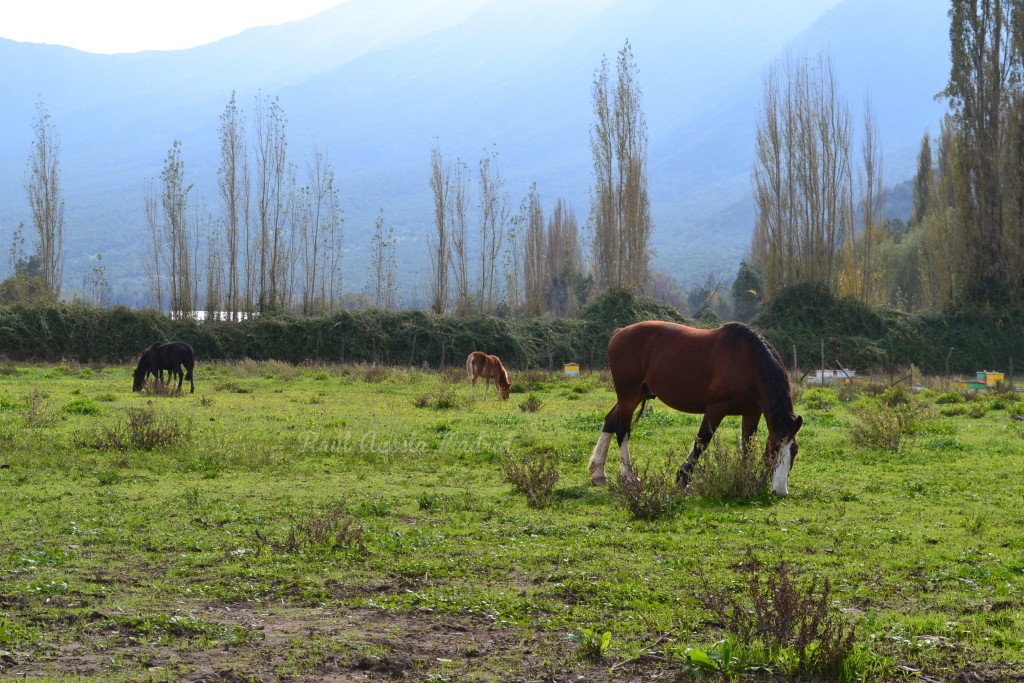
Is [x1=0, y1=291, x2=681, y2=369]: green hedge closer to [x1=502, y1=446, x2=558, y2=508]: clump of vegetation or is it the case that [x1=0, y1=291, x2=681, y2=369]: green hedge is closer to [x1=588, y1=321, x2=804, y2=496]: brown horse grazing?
[x1=588, y1=321, x2=804, y2=496]: brown horse grazing

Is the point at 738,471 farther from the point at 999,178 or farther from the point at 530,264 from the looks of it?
the point at 530,264

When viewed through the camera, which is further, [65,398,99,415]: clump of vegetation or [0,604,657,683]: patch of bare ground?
[65,398,99,415]: clump of vegetation

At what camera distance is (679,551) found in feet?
26.2

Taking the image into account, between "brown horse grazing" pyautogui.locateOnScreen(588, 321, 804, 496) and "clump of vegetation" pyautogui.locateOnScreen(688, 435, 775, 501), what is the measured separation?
0.70ft

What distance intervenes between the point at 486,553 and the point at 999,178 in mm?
37667

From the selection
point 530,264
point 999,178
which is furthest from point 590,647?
point 530,264

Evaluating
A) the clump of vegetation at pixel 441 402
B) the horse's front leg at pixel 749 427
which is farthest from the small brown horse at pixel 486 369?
the horse's front leg at pixel 749 427

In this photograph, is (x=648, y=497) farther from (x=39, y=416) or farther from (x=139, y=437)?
(x=39, y=416)

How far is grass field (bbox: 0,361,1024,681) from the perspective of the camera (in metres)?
5.47

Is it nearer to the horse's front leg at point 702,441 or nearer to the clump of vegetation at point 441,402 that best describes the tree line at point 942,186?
the clump of vegetation at point 441,402

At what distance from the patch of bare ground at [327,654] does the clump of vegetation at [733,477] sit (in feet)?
14.3

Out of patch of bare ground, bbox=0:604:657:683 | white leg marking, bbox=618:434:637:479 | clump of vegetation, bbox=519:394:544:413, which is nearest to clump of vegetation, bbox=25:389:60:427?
clump of vegetation, bbox=519:394:544:413

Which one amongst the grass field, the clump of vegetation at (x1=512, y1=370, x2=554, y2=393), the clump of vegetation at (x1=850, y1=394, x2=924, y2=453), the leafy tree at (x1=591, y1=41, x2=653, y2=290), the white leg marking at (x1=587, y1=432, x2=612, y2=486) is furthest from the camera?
the leafy tree at (x1=591, y1=41, x2=653, y2=290)

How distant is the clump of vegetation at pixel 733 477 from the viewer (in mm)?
9938
